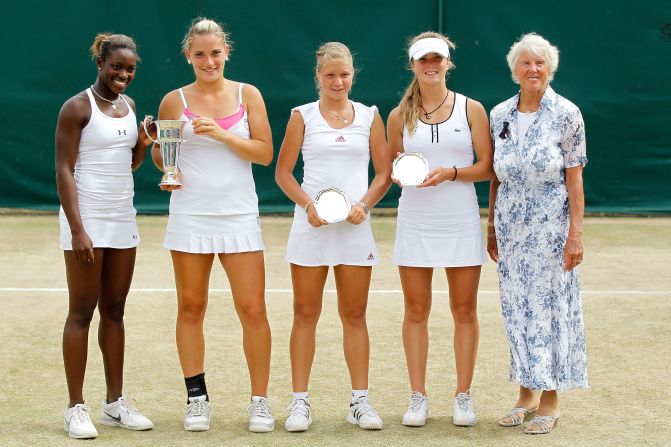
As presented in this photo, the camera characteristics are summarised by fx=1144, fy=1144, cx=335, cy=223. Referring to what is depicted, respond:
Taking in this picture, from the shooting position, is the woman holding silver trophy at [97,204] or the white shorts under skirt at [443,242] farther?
the white shorts under skirt at [443,242]

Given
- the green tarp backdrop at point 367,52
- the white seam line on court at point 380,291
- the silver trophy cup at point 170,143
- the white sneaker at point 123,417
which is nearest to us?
the silver trophy cup at point 170,143

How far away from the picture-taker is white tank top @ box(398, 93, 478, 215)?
4461 millimetres

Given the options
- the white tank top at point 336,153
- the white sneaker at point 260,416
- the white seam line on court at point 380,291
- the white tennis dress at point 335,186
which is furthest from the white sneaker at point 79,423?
Answer: the white seam line on court at point 380,291

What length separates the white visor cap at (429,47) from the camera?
4398mm

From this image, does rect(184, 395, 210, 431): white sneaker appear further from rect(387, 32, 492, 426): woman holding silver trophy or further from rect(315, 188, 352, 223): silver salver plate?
rect(315, 188, 352, 223): silver salver plate

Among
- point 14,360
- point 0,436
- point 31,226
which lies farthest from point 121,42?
point 31,226

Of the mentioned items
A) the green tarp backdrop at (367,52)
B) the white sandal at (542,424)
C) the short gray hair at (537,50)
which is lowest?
the white sandal at (542,424)

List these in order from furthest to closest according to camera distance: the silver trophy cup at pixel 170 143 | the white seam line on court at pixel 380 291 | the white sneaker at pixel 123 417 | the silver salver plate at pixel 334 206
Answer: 1. the white seam line on court at pixel 380 291
2. the white sneaker at pixel 123 417
3. the silver salver plate at pixel 334 206
4. the silver trophy cup at pixel 170 143

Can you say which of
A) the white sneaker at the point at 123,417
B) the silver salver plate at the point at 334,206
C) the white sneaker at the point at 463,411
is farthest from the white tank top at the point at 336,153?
the white sneaker at the point at 123,417

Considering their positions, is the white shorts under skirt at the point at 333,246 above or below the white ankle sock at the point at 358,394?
above

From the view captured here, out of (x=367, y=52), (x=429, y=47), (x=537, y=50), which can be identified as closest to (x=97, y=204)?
(x=429, y=47)

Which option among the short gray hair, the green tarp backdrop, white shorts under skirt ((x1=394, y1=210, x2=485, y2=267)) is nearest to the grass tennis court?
white shorts under skirt ((x1=394, y1=210, x2=485, y2=267))

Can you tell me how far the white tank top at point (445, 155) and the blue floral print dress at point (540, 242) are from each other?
13 centimetres

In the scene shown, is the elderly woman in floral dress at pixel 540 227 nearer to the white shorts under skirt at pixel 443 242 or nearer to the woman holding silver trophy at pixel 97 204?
the white shorts under skirt at pixel 443 242
